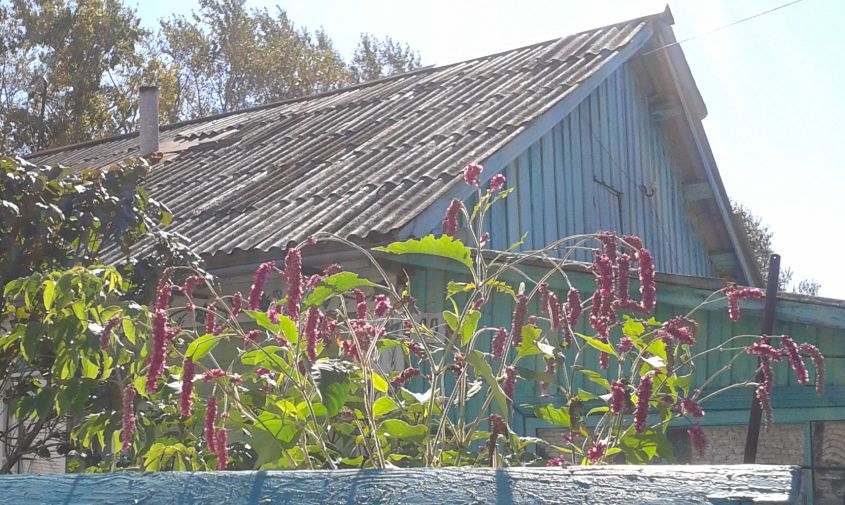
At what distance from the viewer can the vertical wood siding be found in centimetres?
951

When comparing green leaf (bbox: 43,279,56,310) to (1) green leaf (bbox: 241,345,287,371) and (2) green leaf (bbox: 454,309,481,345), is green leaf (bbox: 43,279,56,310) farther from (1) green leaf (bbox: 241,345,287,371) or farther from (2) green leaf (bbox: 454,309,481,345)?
(2) green leaf (bbox: 454,309,481,345)

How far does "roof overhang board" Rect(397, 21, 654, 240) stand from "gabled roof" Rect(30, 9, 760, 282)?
2 centimetres

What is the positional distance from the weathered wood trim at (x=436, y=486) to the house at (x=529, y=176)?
414 cm

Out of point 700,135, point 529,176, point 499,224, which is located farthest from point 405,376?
point 700,135

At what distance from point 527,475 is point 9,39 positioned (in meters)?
33.8

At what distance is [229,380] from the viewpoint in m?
2.78

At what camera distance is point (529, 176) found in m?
9.55

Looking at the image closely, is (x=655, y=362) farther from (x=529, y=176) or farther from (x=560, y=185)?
(x=560, y=185)

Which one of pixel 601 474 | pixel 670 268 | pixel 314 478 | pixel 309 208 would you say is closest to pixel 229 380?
pixel 314 478

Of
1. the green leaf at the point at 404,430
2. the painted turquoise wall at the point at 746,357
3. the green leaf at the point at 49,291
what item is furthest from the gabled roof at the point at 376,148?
the green leaf at the point at 404,430

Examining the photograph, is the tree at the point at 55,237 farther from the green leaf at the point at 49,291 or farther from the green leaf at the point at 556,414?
the green leaf at the point at 556,414

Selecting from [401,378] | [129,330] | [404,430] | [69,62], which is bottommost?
[404,430]

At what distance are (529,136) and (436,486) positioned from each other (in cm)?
756

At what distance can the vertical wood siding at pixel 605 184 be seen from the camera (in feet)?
31.2
